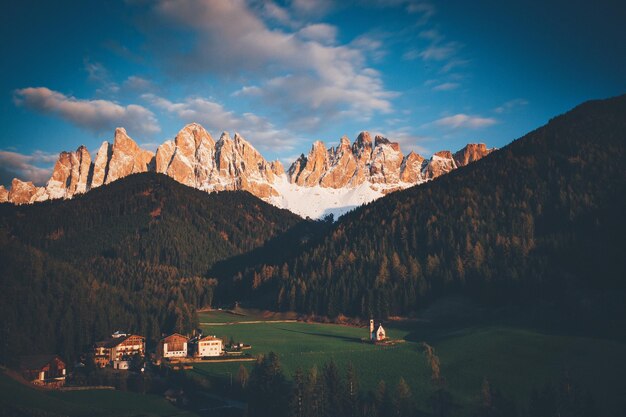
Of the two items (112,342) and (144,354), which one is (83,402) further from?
(144,354)

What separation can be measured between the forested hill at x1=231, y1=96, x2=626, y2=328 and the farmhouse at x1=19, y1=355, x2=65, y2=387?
210ft

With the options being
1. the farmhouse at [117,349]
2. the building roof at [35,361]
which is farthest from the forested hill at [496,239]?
the building roof at [35,361]

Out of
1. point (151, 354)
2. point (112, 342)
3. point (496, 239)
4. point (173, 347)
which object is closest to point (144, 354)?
point (151, 354)

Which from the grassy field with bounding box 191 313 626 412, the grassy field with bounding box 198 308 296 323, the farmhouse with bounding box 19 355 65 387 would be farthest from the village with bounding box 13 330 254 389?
the grassy field with bounding box 198 308 296 323

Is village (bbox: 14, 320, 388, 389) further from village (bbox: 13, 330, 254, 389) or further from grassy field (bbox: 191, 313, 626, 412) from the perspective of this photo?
grassy field (bbox: 191, 313, 626, 412)

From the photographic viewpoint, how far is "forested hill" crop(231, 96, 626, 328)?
111062 mm

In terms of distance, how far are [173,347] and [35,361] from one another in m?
20.8

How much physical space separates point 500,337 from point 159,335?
197 ft

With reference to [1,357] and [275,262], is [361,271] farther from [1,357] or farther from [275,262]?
[1,357]

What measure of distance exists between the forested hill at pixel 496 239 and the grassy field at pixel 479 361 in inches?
870

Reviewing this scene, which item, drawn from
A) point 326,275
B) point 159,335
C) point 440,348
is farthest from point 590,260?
point 159,335

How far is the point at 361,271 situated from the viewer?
14112 centimetres

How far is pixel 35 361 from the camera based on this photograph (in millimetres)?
80000

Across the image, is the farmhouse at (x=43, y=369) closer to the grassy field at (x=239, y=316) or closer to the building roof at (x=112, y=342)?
the building roof at (x=112, y=342)
